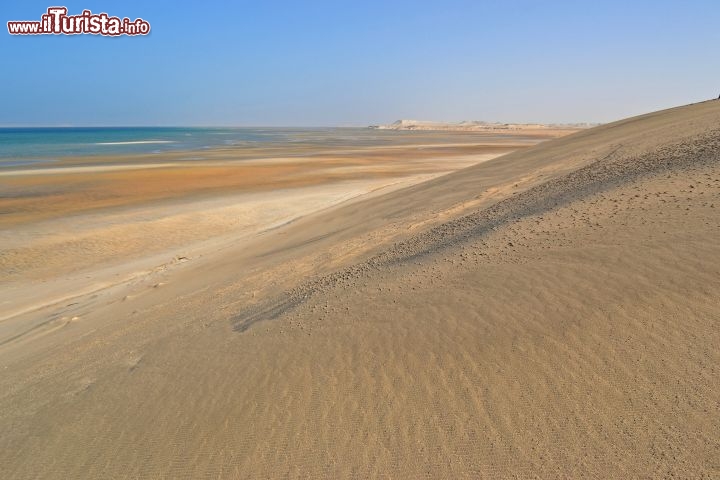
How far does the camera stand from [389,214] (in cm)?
1254

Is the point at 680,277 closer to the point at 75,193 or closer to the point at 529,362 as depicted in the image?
the point at 529,362

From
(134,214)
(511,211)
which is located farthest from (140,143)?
(511,211)

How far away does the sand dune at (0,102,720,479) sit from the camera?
3.28 meters

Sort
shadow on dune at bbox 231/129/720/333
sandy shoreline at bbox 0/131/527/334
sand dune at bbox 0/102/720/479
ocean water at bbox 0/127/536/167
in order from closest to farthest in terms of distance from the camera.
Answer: sand dune at bbox 0/102/720/479
shadow on dune at bbox 231/129/720/333
sandy shoreline at bbox 0/131/527/334
ocean water at bbox 0/127/536/167

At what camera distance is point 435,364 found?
4.21m

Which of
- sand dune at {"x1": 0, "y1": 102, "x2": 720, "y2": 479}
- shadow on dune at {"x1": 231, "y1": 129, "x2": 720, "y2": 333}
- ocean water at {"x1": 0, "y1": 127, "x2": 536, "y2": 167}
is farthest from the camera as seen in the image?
ocean water at {"x1": 0, "y1": 127, "x2": 536, "y2": 167}

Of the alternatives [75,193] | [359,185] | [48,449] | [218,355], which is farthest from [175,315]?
[75,193]

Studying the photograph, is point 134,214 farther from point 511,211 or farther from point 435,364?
point 435,364

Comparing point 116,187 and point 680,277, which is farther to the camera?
point 116,187

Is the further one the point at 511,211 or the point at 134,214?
the point at 134,214

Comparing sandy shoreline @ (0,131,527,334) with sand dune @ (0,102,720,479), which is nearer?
sand dune @ (0,102,720,479)

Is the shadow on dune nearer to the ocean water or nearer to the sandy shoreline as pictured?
the sandy shoreline

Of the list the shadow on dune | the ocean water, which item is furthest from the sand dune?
the ocean water

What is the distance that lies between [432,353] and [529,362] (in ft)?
2.75
